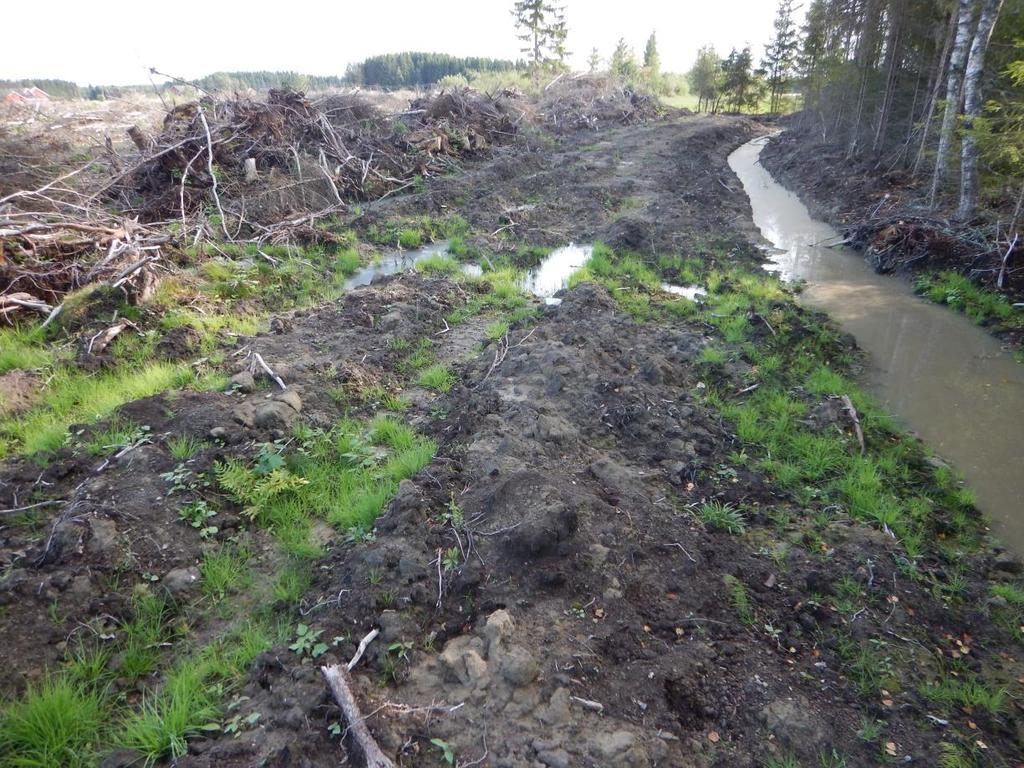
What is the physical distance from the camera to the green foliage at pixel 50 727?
2348 millimetres

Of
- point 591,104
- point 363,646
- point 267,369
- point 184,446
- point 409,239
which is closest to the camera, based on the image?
point 363,646

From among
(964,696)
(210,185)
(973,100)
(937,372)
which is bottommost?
(964,696)

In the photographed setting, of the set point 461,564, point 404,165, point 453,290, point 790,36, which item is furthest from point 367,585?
point 790,36

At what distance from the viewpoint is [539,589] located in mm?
3270

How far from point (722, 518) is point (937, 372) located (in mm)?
4673

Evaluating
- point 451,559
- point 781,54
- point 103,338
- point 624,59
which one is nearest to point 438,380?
point 451,559

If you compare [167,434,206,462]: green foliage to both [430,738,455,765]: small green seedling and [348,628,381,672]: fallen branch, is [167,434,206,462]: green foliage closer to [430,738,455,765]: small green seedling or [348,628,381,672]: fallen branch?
[348,628,381,672]: fallen branch

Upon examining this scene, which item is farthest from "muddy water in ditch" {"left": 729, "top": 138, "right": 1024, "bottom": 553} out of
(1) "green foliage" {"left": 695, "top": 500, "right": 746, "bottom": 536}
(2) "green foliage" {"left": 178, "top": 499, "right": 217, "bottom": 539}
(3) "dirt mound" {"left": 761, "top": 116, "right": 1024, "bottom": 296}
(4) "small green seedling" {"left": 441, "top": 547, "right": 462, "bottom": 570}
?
(2) "green foliage" {"left": 178, "top": 499, "right": 217, "bottom": 539}

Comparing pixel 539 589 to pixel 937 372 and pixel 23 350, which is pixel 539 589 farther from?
pixel 937 372

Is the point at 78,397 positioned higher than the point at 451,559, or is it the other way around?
the point at 78,397

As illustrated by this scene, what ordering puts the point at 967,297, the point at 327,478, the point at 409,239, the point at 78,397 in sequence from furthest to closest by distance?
the point at 409,239
the point at 967,297
the point at 78,397
the point at 327,478

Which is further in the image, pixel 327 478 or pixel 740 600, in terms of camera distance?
pixel 327 478

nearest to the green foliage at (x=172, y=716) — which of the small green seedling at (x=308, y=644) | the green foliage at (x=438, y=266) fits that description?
the small green seedling at (x=308, y=644)

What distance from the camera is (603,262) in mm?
9273
